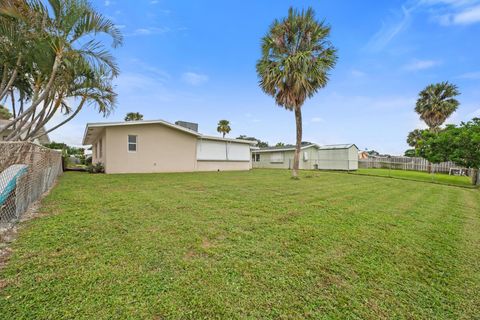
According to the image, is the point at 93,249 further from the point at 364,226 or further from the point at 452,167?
A: the point at 452,167

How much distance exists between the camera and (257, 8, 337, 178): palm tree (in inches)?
452

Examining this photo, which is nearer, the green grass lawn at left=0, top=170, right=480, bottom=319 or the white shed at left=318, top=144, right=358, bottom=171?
the green grass lawn at left=0, top=170, right=480, bottom=319

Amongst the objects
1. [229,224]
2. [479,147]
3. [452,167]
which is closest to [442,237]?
[229,224]

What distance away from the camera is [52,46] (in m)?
Answer: 6.15

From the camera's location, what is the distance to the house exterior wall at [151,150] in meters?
12.7

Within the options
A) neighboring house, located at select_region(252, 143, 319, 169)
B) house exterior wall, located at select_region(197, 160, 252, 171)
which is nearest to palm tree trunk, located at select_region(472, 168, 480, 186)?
neighboring house, located at select_region(252, 143, 319, 169)

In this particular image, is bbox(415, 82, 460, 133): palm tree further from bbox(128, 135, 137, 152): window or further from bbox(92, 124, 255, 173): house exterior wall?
bbox(128, 135, 137, 152): window

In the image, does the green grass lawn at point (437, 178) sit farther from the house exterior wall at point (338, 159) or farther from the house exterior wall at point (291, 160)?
the house exterior wall at point (291, 160)

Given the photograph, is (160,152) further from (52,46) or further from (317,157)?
(317,157)

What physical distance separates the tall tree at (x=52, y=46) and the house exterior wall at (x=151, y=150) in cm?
448

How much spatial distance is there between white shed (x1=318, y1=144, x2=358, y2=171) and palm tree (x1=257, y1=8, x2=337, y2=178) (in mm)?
13599

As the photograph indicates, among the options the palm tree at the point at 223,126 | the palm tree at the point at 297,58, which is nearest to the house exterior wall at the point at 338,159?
the palm tree at the point at 297,58

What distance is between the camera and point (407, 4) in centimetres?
967

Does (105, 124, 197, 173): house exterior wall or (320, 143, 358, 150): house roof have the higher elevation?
(320, 143, 358, 150): house roof
